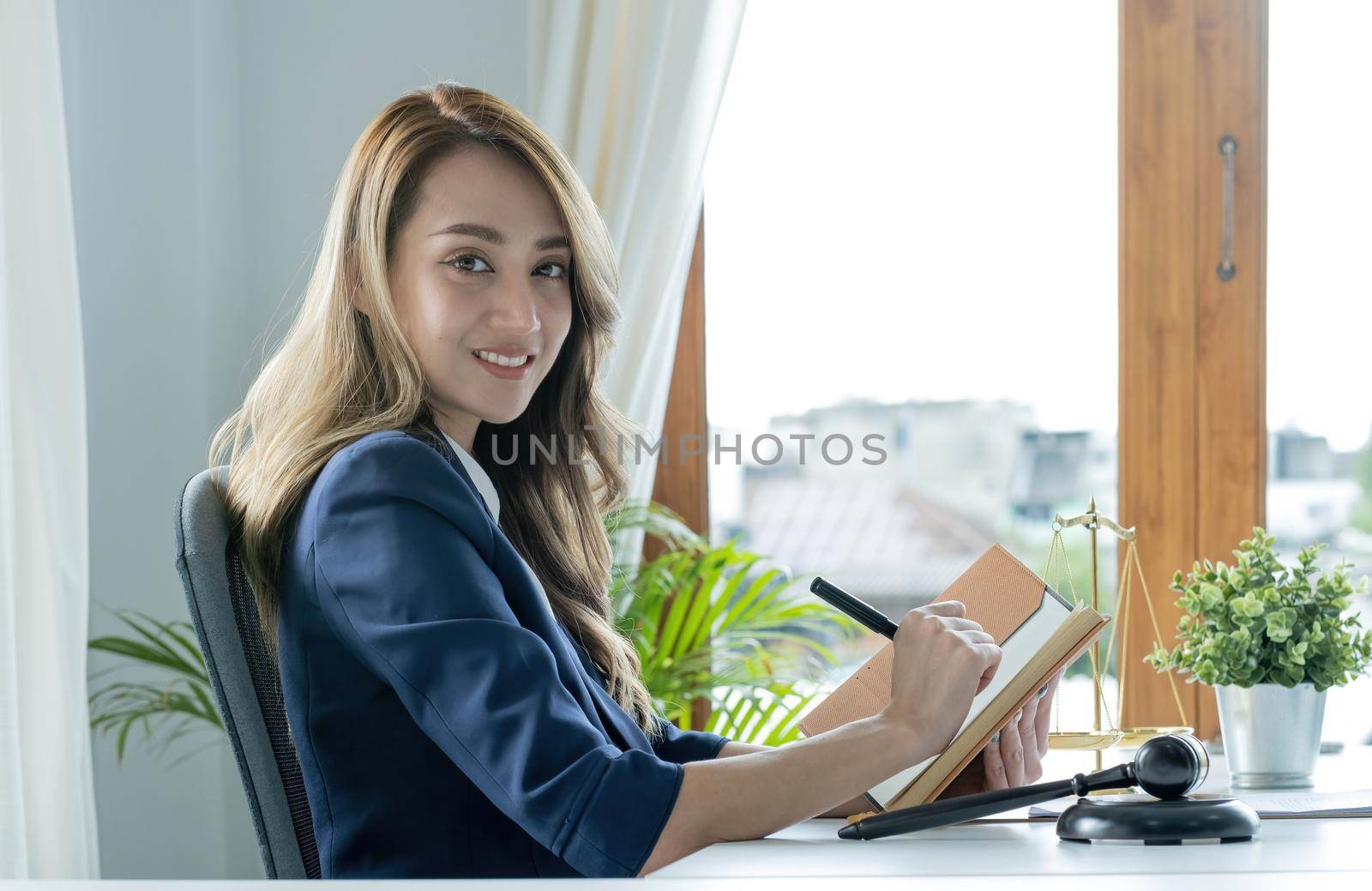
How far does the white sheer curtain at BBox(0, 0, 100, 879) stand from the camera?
1.75 m

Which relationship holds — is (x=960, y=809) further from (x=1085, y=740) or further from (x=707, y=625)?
(x=707, y=625)

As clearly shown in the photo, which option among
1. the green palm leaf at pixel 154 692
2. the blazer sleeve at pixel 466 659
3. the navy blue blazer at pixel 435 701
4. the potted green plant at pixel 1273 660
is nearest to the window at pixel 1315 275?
the potted green plant at pixel 1273 660

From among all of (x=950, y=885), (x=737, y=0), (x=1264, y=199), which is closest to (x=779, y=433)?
(x=737, y=0)

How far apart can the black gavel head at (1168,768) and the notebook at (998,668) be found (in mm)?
102

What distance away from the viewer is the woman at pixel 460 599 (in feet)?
2.90

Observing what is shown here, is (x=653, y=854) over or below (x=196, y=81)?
below

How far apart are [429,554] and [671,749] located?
513 millimetres

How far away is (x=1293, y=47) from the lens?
231cm

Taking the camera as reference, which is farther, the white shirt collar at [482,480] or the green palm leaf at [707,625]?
the green palm leaf at [707,625]

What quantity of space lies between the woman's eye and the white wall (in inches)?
49.5

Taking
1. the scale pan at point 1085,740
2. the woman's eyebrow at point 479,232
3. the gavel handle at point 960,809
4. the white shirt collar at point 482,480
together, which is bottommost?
the scale pan at point 1085,740

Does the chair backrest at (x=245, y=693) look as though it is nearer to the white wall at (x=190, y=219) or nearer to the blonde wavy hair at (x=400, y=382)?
the blonde wavy hair at (x=400, y=382)

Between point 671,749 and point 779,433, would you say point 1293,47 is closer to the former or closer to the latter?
point 779,433

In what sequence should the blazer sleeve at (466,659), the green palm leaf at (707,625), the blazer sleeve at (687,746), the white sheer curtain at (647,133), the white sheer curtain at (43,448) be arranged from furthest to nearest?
the white sheer curtain at (647,133) → the green palm leaf at (707,625) → the white sheer curtain at (43,448) → the blazer sleeve at (687,746) → the blazer sleeve at (466,659)
